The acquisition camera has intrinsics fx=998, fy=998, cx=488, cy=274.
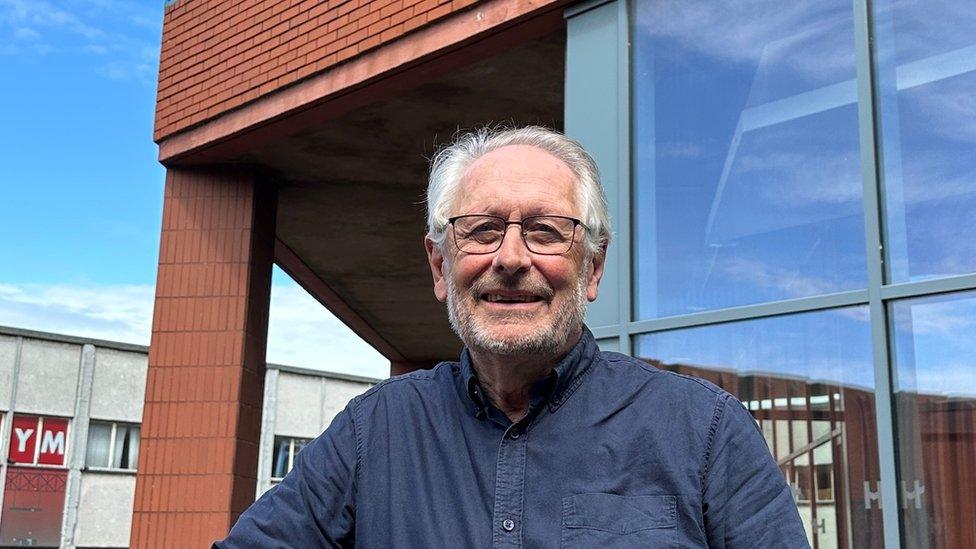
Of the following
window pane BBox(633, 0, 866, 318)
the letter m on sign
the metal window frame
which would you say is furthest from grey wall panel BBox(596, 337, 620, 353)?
the letter m on sign

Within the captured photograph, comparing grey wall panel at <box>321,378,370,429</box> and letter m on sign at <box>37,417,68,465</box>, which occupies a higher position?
grey wall panel at <box>321,378,370,429</box>

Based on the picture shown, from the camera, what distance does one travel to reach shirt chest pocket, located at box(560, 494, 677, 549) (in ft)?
4.67

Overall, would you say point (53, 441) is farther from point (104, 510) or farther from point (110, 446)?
point (104, 510)

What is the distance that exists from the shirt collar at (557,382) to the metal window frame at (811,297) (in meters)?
2.35

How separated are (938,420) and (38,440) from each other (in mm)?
31612

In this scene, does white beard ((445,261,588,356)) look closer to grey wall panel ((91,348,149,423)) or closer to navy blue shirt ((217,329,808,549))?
navy blue shirt ((217,329,808,549))

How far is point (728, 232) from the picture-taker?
172 inches

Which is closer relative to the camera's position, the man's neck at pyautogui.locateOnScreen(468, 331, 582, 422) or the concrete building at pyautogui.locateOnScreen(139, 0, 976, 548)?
the man's neck at pyautogui.locateOnScreen(468, 331, 582, 422)

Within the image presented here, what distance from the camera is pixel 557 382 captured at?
1595 mm

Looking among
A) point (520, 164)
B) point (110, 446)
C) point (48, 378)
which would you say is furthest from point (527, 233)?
point (110, 446)

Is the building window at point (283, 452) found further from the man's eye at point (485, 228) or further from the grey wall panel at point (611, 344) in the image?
the man's eye at point (485, 228)

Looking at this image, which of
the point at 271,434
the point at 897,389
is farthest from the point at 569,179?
the point at 271,434

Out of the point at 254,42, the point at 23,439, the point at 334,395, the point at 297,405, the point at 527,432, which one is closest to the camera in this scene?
the point at 527,432

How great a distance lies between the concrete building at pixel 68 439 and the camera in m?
29.9
